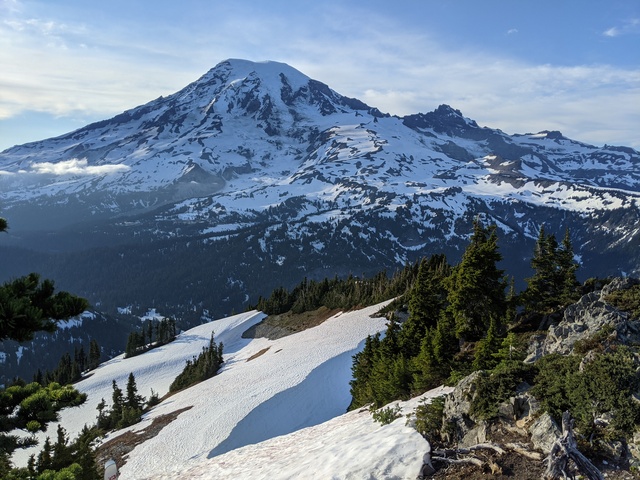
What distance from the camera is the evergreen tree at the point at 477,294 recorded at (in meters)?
28.5

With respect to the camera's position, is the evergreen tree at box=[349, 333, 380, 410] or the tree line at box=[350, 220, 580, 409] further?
the evergreen tree at box=[349, 333, 380, 410]

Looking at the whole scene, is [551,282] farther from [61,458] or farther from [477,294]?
[61,458]

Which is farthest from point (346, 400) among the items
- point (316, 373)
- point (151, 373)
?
point (151, 373)

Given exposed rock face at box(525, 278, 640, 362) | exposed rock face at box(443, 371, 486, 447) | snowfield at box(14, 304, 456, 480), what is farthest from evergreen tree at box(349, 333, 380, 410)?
exposed rock face at box(443, 371, 486, 447)

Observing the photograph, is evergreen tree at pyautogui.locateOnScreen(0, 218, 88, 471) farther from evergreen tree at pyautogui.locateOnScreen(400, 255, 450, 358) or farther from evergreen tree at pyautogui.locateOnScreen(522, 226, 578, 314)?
evergreen tree at pyautogui.locateOnScreen(522, 226, 578, 314)

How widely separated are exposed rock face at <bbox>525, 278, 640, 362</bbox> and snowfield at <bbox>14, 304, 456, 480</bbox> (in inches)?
230

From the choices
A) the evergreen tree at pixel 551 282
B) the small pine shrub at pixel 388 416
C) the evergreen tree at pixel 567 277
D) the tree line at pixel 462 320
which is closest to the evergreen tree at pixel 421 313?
the tree line at pixel 462 320

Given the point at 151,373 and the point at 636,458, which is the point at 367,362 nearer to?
the point at 636,458

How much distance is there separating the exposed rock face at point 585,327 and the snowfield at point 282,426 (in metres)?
5.85

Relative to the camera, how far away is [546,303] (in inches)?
1155

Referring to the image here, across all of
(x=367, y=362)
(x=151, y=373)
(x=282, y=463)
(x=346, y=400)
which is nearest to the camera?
(x=282, y=463)

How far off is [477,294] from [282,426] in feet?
58.3

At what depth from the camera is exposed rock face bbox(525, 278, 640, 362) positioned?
16984 mm

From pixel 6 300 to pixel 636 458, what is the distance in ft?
51.8
